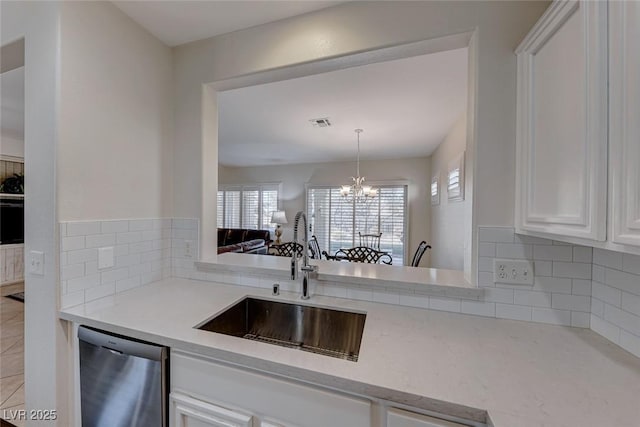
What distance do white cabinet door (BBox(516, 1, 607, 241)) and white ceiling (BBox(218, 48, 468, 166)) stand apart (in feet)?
3.69

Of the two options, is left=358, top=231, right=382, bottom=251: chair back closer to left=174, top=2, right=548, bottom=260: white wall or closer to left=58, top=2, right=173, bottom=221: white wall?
left=174, top=2, right=548, bottom=260: white wall

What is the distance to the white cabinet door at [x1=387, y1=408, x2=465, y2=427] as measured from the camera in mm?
696

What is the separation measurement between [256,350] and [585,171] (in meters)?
1.15

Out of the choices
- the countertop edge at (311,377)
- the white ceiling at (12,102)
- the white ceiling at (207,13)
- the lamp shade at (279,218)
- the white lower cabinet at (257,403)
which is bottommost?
the white lower cabinet at (257,403)

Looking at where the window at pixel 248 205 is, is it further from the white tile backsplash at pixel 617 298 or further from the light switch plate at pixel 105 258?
the white tile backsplash at pixel 617 298

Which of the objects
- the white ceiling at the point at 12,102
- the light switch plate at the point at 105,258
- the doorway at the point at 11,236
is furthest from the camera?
the white ceiling at the point at 12,102

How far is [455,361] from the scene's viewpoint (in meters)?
0.84

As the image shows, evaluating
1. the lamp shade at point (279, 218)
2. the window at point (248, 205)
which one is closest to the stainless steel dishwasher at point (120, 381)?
the lamp shade at point (279, 218)

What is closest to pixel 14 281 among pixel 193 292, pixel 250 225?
pixel 250 225

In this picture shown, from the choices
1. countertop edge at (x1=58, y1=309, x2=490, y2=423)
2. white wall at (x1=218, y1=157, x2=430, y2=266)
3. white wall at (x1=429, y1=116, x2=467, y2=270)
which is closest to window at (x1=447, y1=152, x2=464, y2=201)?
white wall at (x1=429, y1=116, x2=467, y2=270)

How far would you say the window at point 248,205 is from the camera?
6.89 metres

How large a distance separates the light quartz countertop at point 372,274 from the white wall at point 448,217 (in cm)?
173

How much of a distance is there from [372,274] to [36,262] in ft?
5.31

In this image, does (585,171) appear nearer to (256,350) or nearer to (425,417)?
(425,417)
